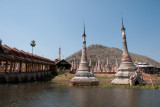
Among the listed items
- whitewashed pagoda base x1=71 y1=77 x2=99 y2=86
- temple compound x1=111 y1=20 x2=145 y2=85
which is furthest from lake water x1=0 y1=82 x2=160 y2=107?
temple compound x1=111 y1=20 x2=145 y2=85

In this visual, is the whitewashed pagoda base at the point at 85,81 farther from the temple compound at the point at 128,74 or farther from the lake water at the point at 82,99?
the lake water at the point at 82,99

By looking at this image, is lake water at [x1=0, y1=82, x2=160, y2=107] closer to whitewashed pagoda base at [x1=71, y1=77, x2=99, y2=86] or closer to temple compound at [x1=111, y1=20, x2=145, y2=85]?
whitewashed pagoda base at [x1=71, y1=77, x2=99, y2=86]

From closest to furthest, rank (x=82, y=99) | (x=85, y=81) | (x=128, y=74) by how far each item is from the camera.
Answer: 1. (x=82, y=99)
2. (x=85, y=81)
3. (x=128, y=74)

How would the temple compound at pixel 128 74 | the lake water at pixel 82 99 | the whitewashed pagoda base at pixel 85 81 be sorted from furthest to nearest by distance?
the temple compound at pixel 128 74, the whitewashed pagoda base at pixel 85 81, the lake water at pixel 82 99

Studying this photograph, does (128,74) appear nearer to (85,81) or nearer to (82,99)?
(85,81)

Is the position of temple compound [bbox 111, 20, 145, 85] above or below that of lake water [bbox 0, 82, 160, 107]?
above

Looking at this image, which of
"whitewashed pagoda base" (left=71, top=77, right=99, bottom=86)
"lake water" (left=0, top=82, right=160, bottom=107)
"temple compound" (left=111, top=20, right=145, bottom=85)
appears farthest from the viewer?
"temple compound" (left=111, top=20, right=145, bottom=85)

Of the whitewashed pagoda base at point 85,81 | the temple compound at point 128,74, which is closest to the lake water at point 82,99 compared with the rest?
the whitewashed pagoda base at point 85,81

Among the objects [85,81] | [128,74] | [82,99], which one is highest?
[128,74]

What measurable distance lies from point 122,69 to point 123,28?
805 cm

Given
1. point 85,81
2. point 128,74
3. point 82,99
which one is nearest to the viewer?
point 82,99

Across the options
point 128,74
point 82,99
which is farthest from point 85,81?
point 82,99

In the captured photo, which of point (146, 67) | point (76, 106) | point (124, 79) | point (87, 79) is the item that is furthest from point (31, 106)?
point (146, 67)

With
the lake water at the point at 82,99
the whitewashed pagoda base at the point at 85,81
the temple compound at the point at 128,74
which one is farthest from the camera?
the temple compound at the point at 128,74
